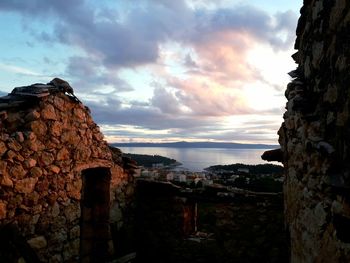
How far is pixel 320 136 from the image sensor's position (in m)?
2.51

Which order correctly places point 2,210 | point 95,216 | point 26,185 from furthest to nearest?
point 95,216 → point 26,185 → point 2,210

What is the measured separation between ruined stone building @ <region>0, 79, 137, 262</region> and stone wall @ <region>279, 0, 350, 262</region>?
3.84 metres

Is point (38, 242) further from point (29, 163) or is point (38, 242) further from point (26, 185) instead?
point (29, 163)

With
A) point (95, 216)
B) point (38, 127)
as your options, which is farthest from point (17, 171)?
point (95, 216)

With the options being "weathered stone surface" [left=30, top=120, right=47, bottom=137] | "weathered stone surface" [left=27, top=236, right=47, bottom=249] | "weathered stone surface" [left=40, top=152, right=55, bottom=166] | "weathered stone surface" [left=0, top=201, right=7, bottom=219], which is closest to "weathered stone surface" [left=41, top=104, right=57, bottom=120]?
"weathered stone surface" [left=30, top=120, right=47, bottom=137]

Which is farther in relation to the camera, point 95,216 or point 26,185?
point 95,216

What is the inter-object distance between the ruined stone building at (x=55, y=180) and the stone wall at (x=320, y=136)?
12.6 ft

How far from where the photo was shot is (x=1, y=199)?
514cm

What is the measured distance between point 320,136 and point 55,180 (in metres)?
4.70

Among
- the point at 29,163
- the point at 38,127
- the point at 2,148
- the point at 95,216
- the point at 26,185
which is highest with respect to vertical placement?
the point at 38,127

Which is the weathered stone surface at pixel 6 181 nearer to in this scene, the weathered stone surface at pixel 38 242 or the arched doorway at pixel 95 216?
the weathered stone surface at pixel 38 242

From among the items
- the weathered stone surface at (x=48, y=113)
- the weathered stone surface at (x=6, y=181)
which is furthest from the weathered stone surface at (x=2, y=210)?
the weathered stone surface at (x=48, y=113)

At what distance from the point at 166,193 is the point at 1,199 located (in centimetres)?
355

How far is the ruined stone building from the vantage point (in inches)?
209
